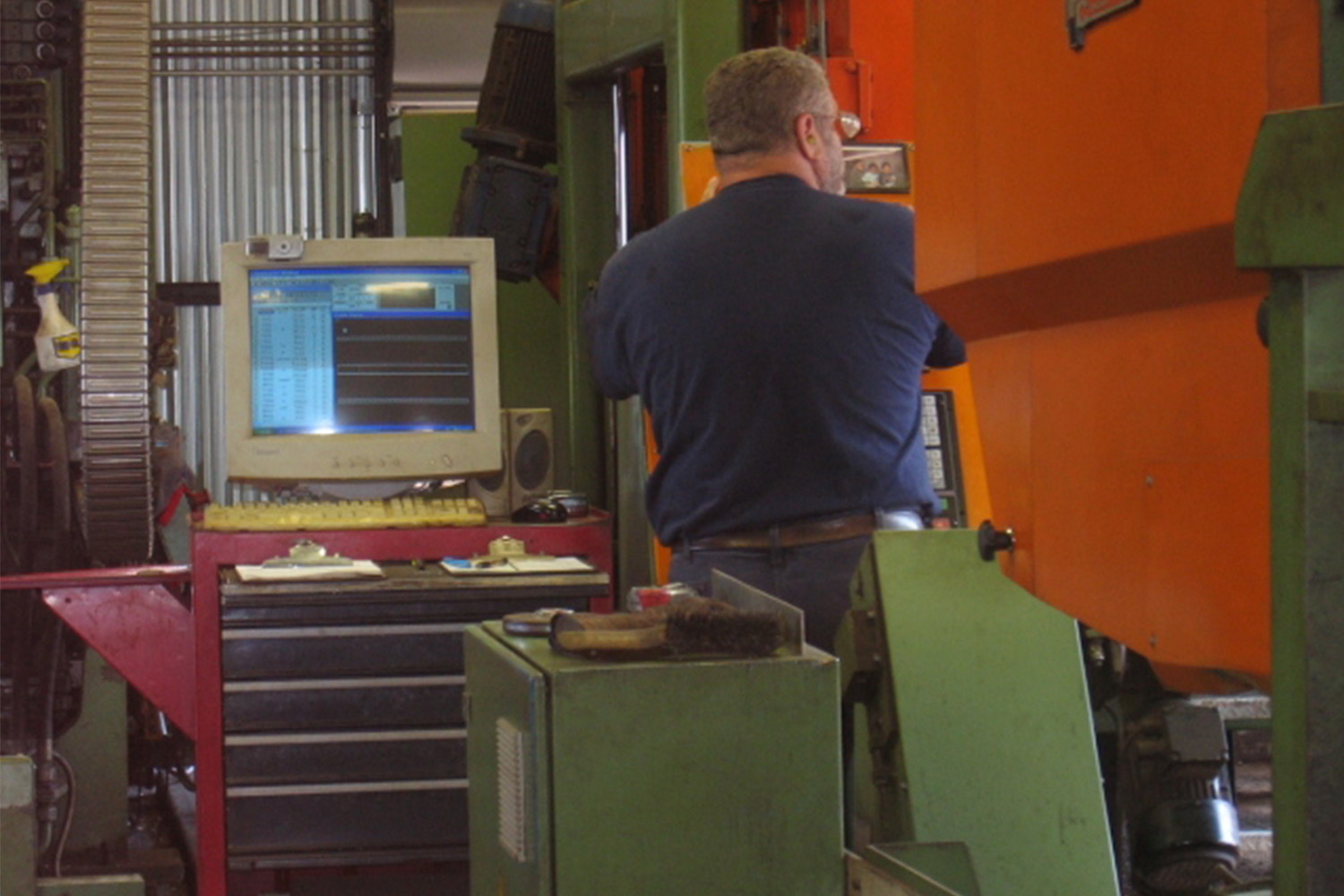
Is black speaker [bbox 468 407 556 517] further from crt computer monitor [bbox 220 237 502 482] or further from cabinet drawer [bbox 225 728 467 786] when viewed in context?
cabinet drawer [bbox 225 728 467 786]

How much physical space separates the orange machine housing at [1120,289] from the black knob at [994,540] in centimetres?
1

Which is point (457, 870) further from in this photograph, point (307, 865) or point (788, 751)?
point (788, 751)

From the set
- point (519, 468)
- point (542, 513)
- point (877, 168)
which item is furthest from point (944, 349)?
point (519, 468)

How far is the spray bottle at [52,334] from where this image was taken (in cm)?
415

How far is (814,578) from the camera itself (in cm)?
227

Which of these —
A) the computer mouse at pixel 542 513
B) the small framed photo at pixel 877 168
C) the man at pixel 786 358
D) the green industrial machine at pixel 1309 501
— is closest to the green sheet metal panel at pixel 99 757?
the computer mouse at pixel 542 513

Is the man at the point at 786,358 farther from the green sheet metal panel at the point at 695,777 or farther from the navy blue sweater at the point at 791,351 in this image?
the green sheet metal panel at the point at 695,777

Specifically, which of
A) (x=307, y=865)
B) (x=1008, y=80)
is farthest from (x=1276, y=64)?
(x=307, y=865)

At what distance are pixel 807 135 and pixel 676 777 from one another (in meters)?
1.18

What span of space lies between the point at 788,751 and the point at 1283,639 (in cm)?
73

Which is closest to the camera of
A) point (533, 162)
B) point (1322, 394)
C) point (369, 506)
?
point (1322, 394)

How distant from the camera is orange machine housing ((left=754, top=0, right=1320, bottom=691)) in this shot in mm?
993

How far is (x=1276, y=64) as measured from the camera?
0.93 m

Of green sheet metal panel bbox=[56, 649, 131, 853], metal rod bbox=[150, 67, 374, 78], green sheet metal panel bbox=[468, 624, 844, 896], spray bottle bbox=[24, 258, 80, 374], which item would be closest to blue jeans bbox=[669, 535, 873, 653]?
green sheet metal panel bbox=[468, 624, 844, 896]
